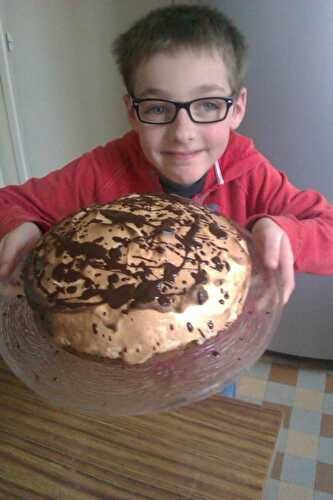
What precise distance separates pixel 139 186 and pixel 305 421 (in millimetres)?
966

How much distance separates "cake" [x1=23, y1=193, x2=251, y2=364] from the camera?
20.3 inches

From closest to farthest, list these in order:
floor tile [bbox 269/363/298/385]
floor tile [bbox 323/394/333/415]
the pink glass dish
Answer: the pink glass dish, floor tile [bbox 323/394/333/415], floor tile [bbox 269/363/298/385]

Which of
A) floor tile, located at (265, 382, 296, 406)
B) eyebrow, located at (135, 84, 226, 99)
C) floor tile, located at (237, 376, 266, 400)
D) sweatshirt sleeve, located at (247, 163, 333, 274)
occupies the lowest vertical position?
floor tile, located at (265, 382, 296, 406)

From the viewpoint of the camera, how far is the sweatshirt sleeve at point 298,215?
0.65 m

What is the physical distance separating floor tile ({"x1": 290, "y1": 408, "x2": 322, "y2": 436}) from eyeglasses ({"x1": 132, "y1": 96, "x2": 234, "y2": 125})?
1.05m

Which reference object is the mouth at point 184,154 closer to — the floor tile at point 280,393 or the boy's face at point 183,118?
the boy's face at point 183,118

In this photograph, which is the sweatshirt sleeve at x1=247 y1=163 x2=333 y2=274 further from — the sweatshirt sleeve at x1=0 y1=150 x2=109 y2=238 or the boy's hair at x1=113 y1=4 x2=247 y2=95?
the sweatshirt sleeve at x1=0 y1=150 x2=109 y2=238

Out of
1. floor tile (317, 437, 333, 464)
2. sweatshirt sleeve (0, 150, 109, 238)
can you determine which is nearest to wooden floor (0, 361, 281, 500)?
sweatshirt sleeve (0, 150, 109, 238)

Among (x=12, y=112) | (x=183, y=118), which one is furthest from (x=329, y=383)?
(x=12, y=112)

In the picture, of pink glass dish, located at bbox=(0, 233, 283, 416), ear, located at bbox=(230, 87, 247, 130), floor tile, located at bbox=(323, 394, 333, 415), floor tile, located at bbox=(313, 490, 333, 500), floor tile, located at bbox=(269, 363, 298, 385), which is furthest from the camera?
floor tile, located at bbox=(269, 363, 298, 385)

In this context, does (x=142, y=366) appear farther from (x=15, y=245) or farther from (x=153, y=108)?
(x=153, y=108)

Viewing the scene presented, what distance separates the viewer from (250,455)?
1.73 feet

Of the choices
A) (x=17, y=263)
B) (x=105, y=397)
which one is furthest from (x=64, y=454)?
(x=17, y=263)

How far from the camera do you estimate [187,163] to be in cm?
75
